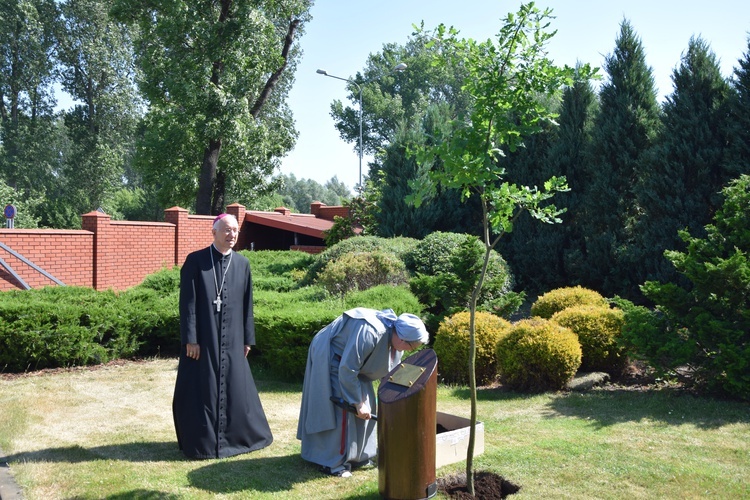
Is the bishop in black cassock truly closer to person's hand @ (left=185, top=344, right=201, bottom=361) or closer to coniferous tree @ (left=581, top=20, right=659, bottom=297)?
person's hand @ (left=185, top=344, right=201, bottom=361)

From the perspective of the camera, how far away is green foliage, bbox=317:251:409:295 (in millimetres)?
12062

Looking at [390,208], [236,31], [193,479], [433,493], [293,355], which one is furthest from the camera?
[236,31]

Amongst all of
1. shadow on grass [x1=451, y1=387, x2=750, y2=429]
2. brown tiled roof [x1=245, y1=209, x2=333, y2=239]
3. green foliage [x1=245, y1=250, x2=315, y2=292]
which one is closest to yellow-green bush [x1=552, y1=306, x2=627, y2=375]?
shadow on grass [x1=451, y1=387, x2=750, y2=429]

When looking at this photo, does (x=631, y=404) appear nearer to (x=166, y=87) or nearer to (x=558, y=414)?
(x=558, y=414)

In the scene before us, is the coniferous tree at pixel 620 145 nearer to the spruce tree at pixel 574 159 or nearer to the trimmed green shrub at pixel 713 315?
the spruce tree at pixel 574 159

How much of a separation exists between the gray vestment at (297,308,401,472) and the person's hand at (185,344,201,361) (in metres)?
1.00

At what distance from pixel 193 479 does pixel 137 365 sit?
16.7 ft

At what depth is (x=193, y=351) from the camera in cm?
576

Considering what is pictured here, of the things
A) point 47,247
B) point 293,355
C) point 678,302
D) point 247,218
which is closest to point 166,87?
point 247,218

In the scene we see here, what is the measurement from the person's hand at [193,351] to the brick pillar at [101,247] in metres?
11.3

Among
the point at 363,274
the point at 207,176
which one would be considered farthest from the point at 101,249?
the point at 207,176

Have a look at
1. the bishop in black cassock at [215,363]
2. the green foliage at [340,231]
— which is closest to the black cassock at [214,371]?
the bishop in black cassock at [215,363]

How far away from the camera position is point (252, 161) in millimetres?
25500

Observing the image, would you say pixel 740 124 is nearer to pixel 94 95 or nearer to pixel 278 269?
pixel 278 269
